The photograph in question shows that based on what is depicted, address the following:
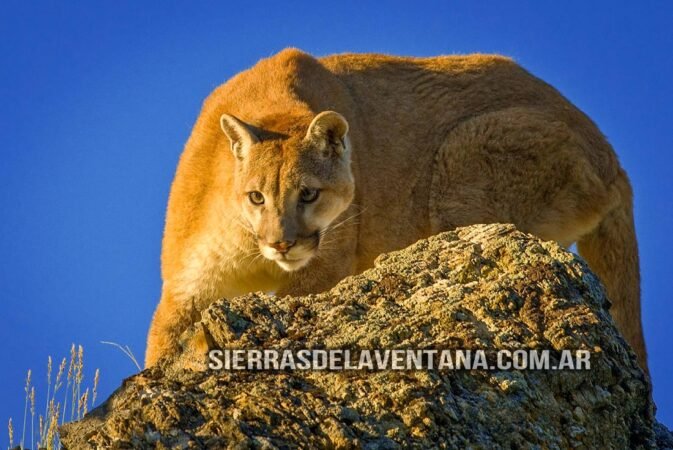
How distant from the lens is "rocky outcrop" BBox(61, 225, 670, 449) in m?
4.27

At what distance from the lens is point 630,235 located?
1000cm

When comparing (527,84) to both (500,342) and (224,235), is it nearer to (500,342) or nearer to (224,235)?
(224,235)

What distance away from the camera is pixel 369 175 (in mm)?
10047

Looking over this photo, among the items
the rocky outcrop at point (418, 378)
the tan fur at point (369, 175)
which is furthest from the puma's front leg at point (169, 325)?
the rocky outcrop at point (418, 378)

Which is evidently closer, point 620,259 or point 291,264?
point 291,264

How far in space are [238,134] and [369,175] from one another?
170cm

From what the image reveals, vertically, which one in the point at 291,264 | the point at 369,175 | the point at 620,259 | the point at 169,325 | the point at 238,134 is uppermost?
the point at 369,175

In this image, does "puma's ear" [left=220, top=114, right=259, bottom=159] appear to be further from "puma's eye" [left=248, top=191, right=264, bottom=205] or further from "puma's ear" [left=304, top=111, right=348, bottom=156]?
"puma's ear" [left=304, top=111, right=348, bottom=156]

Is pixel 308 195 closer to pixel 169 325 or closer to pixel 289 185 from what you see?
pixel 289 185

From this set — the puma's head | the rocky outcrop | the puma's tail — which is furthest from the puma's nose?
the puma's tail

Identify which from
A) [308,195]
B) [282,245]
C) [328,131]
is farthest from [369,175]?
[282,245]

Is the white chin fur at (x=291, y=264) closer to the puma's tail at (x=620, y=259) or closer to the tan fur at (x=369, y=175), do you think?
the tan fur at (x=369, y=175)

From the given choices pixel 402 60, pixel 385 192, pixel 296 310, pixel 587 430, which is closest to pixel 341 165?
pixel 385 192

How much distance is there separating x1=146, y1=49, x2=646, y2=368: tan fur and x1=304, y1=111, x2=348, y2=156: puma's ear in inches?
0.5
